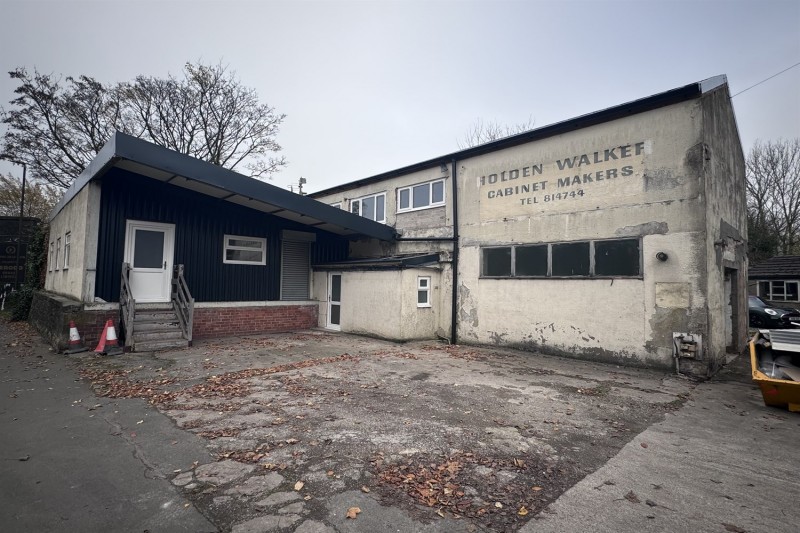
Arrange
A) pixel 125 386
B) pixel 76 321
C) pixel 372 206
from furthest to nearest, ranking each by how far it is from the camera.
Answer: pixel 372 206 < pixel 76 321 < pixel 125 386

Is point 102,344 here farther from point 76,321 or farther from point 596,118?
point 596,118

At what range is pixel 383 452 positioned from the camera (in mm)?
4039

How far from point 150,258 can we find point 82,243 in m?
1.60

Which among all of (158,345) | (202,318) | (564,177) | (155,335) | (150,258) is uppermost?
(564,177)

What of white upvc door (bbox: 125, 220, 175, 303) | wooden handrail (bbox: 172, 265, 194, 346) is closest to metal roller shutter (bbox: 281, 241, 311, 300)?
wooden handrail (bbox: 172, 265, 194, 346)

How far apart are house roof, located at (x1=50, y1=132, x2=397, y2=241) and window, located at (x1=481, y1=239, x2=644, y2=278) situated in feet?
14.7

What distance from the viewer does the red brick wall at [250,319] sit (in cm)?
1196

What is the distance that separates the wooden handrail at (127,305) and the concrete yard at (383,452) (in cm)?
164

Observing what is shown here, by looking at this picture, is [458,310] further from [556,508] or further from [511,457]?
[556,508]

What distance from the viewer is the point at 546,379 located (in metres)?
7.65

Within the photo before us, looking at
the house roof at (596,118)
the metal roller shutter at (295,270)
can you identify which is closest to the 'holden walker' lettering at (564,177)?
the house roof at (596,118)

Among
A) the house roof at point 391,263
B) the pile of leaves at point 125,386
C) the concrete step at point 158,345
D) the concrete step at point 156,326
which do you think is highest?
the house roof at point 391,263

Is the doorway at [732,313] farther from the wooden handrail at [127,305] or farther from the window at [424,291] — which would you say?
the wooden handrail at [127,305]

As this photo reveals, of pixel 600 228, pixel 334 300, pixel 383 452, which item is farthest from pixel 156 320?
pixel 600 228
